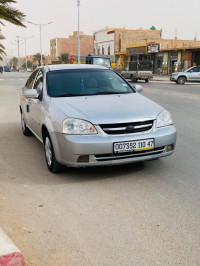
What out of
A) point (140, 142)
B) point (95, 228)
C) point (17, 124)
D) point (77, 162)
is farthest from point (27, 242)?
point (17, 124)

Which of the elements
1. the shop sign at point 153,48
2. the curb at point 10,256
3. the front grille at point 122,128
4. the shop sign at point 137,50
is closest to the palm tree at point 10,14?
the front grille at point 122,128

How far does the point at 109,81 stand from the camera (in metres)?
6.02

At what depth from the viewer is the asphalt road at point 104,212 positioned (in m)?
2.87

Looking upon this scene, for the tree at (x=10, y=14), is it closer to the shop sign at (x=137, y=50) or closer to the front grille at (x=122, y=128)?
the front grille at (x=122, y=128)

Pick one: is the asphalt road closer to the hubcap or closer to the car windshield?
the hubcap

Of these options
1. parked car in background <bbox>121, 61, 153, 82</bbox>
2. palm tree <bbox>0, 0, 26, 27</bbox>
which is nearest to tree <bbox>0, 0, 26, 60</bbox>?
palm tree <bbox>0, 0, 26, 27</bbox>

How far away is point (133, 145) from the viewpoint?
173 inches

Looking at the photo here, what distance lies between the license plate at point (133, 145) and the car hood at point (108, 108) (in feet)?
0.94

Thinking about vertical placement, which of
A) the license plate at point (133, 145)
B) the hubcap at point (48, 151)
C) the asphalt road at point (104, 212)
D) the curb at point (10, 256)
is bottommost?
the asphalt road at point (104, 212)

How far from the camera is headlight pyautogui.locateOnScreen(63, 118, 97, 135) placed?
438 cm

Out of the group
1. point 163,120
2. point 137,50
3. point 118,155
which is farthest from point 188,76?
point 118,155

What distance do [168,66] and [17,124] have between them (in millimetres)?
40301

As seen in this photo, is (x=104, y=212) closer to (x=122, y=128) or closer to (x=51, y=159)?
(x=122, y=128)

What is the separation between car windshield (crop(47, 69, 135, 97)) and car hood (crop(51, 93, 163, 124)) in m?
0.28
